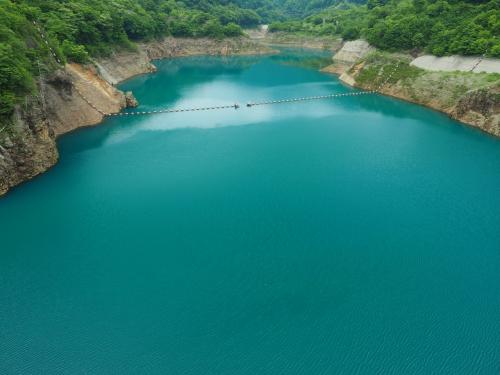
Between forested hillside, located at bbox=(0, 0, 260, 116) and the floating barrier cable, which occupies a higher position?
forested hillside, located at bbox=(0, 0, 260, 116)

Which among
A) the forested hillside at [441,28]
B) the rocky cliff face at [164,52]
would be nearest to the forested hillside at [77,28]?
the rocky cliff face at [164,52]

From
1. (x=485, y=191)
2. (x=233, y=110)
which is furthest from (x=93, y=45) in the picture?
(x=485, y=191)

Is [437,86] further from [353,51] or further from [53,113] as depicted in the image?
[53,113]

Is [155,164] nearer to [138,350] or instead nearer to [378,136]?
[138,350]

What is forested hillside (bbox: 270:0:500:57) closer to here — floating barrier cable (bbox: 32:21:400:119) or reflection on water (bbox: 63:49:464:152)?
floating barrier cable (bbox: 32:21:400:119)

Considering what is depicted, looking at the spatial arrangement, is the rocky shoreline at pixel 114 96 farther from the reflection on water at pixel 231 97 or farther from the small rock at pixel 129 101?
the reflection on water at pixel 231 97

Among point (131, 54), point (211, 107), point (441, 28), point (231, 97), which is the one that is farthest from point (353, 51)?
point (131, 54)

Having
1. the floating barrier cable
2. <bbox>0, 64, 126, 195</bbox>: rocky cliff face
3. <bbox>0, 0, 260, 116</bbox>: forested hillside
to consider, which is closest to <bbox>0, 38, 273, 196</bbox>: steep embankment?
<bbox>0, 64, 126, 195</bbox>: rocky cliff face
